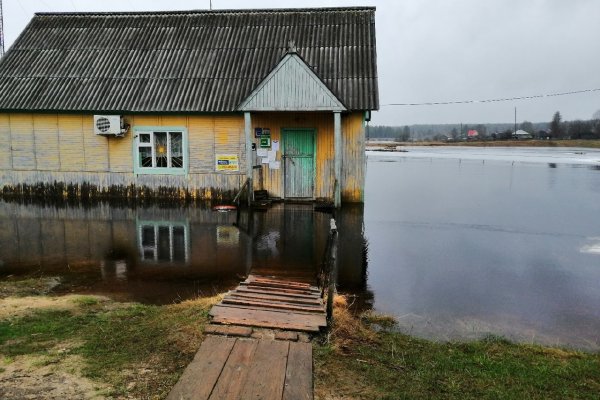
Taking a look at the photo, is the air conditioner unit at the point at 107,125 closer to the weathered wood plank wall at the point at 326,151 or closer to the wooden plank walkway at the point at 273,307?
the weathered wood plank wall at the point at 326,151

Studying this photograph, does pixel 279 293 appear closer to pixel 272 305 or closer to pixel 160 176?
pixel 272 305

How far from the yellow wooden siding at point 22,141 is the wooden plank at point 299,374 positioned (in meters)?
14.8

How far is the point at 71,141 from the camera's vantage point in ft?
53.1

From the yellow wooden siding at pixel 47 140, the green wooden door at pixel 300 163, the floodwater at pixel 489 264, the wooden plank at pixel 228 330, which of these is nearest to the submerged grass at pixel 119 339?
the wooden plank at pixel 228 330

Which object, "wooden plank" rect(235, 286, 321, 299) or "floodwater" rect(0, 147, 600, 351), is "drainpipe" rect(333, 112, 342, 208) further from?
"wooden plank" rect(235, 286, 321, 299)

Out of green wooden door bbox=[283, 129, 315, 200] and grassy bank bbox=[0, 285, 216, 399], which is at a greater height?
green wooden door bbox=[283, 129, 315, 200]

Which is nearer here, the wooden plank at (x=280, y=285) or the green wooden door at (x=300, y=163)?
the wooden plank at (x=280, y=285)

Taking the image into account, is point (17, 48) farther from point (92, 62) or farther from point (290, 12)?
point (290, 12)

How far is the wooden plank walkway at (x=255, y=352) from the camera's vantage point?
396cm

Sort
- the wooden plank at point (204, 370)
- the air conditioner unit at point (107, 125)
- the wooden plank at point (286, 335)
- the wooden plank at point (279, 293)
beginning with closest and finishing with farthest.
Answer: the wooden plank at point (204, 370) < the wooden plank at point (286, 335) < the wooden plank at point (279, 293) < the air conditioner unit at point (107, 125)

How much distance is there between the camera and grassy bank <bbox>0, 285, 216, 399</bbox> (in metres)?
4.01

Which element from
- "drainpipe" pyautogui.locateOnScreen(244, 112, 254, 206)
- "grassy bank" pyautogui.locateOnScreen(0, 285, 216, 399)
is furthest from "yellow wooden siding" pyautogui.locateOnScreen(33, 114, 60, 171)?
"grassy bank" pyautogui.locateOnScreen(0, 285, 216, 399)

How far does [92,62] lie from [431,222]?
1280cm

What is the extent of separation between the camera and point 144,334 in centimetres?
513
